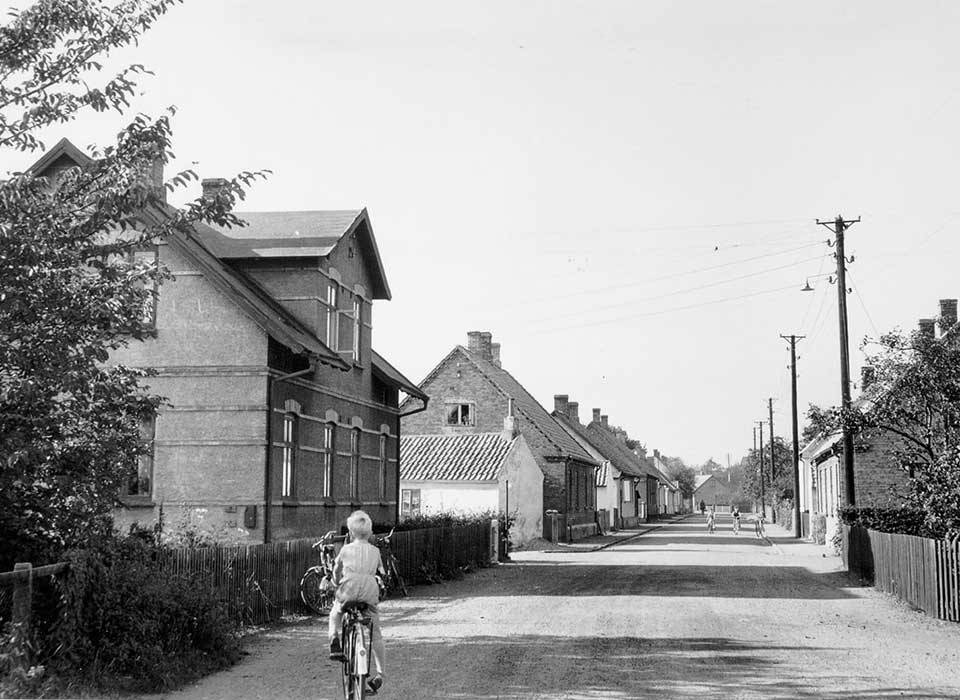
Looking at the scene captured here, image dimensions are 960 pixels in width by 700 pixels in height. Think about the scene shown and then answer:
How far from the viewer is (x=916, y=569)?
1833 centimetres

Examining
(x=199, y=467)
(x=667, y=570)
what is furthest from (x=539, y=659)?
(x=667, y=570)

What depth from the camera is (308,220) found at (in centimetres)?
2658

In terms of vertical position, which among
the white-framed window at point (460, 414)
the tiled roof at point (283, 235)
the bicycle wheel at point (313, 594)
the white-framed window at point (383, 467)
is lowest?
the bicycle wheel at point (313, 594)

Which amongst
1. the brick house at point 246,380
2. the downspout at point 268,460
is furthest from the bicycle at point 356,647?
the downspout at point 268,460

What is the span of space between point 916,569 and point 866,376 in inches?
245

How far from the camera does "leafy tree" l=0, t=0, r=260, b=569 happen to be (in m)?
10.5

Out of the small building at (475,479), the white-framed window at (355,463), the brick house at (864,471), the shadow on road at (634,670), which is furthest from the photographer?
the small building at (475,479)

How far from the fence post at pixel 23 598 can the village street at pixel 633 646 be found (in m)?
1.56

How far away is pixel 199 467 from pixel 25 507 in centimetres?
1052

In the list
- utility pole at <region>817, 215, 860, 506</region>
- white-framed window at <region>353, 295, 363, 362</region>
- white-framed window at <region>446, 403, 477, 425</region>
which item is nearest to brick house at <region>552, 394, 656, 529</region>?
white-framed window at <region>446, 403, 477, 425</region>

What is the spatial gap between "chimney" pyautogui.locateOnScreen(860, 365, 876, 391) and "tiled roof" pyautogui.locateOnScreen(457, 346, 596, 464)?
1077 inches

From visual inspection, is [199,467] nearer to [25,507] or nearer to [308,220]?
[308,220]

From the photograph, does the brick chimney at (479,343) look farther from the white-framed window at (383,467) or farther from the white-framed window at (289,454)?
the white-framed window at (289,454)

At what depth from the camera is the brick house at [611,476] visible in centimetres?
6856
